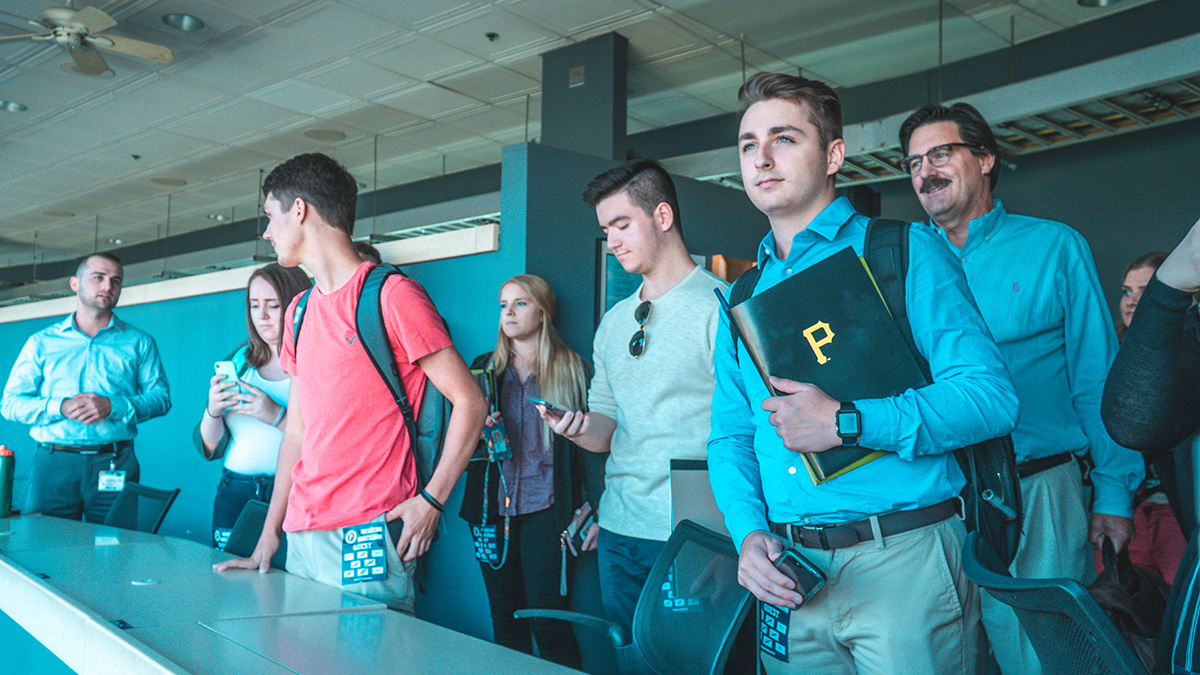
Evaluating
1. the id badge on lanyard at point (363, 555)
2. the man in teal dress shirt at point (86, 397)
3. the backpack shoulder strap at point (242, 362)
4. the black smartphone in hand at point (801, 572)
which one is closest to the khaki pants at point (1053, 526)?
the black smartphone in hand at point (801, 572)

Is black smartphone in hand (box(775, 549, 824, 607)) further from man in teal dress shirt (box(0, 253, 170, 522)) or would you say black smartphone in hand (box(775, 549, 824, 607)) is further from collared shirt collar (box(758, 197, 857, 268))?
man in teal dress shirt (box(0, 253, 170, 522))

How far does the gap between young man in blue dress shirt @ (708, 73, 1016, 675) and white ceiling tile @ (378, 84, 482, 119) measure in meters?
6.20

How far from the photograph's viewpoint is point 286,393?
323cm

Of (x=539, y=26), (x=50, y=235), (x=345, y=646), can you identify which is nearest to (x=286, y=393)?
(x=345, y=646)

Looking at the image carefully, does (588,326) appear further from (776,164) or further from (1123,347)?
(1123,347)

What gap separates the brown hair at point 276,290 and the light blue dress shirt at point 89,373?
3.05 feet

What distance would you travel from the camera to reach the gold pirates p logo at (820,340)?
4.18 ft

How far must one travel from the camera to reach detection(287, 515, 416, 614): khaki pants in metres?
1.82

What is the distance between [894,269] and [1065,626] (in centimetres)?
64

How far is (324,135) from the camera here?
8.15 metres

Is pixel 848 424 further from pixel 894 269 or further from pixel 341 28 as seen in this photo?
pixel 341 28

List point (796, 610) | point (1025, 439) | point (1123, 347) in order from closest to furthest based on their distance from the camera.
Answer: point (1123, 347) → point (796, 610) → point (1025, 439)

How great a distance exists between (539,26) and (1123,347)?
518 cm

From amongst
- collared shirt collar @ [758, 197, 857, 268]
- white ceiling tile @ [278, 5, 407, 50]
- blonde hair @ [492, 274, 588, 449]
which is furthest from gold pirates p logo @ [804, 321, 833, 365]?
white ceiling tile @ [278, 5, 407, 50]
